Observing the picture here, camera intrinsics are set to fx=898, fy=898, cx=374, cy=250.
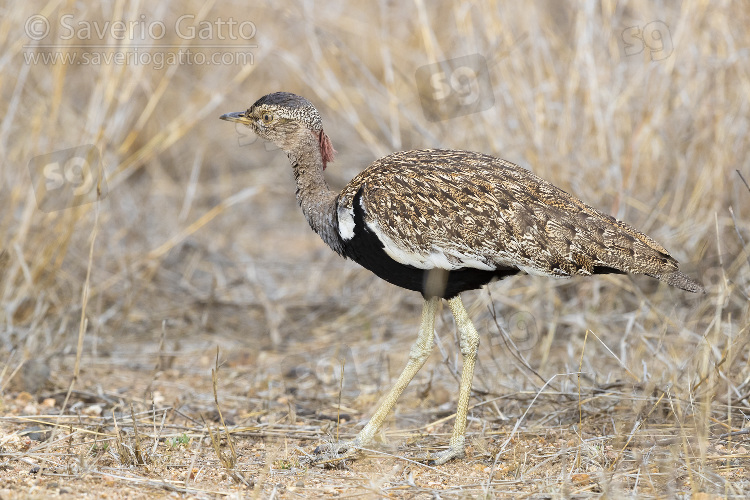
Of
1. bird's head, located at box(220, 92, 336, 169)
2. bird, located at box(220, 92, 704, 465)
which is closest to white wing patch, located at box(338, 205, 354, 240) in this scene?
bird, located at box(220, 92, 704, 465)

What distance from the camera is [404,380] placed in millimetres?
3762

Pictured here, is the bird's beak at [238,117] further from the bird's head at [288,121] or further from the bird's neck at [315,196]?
the bird's neck at [315,196]

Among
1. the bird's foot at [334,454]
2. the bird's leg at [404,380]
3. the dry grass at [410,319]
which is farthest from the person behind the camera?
the bird's leg at [404,380]

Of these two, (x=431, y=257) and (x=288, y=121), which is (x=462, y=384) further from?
(x=288, y=121)

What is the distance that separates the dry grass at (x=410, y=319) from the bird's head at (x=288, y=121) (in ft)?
2.74

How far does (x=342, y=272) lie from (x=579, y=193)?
69.9 inches

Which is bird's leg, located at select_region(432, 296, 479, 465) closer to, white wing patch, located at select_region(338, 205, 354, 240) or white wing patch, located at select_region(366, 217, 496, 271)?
white wing patch, located at select_region(366, 217, 496, 271)

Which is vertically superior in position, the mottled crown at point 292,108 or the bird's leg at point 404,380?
the mottled crown at point 292,108

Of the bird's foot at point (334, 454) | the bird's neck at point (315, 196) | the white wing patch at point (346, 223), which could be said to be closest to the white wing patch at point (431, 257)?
the white wing patch at point (346, 223)

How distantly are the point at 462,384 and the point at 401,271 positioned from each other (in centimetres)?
53

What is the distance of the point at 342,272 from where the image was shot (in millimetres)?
6086

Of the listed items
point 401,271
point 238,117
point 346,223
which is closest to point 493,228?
point 401,271

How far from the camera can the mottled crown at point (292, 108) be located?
3.77 m

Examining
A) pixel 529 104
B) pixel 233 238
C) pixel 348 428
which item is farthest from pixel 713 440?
pixel 233 238
